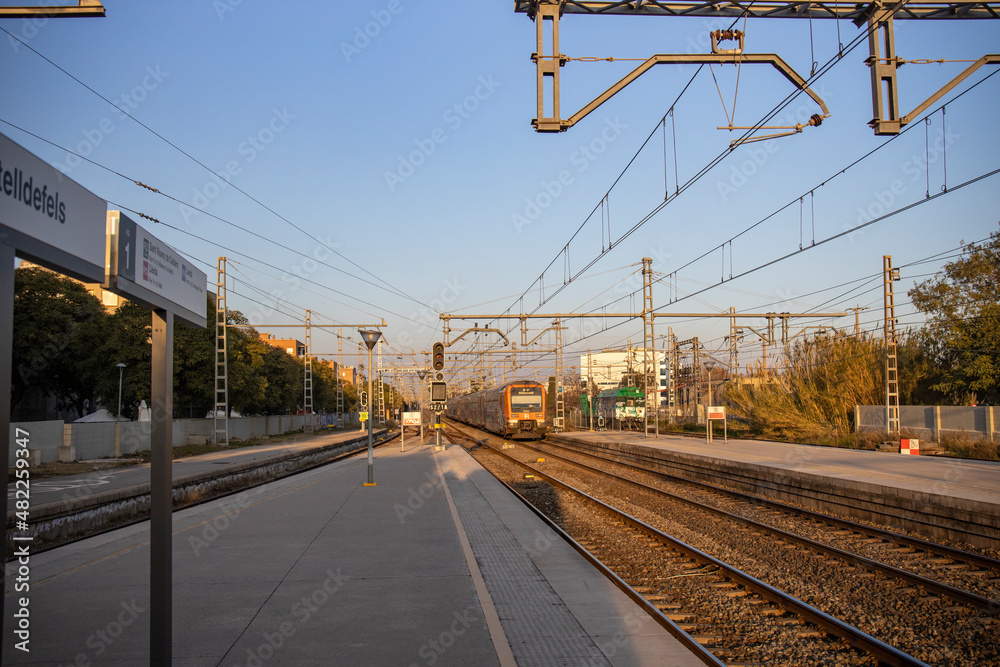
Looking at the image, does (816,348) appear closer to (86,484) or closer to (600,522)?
(600,522)

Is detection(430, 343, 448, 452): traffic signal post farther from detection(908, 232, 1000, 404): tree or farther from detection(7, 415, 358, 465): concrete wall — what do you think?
detection(908, 232, 1000, 404): tree

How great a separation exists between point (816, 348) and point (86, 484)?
1169 inches

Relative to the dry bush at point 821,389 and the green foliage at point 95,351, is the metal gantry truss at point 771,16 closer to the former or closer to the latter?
the dry bush at point 821,389

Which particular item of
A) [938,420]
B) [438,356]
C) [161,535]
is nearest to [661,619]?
[161,535]

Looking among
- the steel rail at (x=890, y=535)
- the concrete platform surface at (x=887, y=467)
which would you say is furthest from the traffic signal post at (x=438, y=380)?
the steel rail at (x=890, y=535)

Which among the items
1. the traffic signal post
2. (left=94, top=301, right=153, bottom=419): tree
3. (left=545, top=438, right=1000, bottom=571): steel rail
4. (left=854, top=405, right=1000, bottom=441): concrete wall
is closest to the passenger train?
the traffic signal post

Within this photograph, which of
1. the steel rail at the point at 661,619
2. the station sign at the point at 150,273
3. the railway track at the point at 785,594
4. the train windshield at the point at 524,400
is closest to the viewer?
the station sign at the point at 150,273

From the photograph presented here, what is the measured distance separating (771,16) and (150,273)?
24.6 ft

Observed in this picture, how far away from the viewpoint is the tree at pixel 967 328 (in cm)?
2912

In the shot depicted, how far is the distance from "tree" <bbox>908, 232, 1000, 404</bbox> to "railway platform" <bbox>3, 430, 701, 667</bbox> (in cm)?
2639

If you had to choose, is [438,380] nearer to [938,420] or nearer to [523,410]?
[523,410]

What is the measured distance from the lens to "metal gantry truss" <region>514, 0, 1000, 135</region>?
7.67 m

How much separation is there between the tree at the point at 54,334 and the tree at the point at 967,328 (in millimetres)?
40399

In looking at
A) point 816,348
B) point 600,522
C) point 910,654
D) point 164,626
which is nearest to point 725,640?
point 910,654
